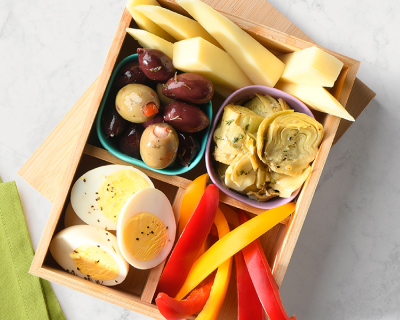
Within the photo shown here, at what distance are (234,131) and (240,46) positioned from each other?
0.82 ft

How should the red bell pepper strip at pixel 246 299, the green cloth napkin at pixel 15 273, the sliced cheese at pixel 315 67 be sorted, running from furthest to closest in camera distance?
the green cloth napkin at pixel 15 273 → the red bell pepper strip at pixel 246 299 → the sliced cheese at pixel 315 67

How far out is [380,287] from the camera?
1.35m

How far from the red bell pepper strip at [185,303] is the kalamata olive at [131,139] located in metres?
0.43

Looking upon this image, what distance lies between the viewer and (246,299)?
98 cm

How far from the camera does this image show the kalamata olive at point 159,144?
886 mm

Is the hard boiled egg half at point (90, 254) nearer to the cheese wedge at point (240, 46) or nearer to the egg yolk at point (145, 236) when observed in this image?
the egg yolk at point (145, 236)

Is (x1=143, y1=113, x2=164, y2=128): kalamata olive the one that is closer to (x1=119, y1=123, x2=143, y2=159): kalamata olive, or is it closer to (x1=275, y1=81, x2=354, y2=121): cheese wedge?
(x1=119, y1=123, x2=143, y2=159): kalamata olive

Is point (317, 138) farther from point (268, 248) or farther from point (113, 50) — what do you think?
point (113, 50)

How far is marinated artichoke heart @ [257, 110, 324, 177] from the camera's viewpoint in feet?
3.01

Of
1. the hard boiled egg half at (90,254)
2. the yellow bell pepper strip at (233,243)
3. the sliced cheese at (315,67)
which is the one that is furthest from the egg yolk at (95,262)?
the sliced cheese at (315,67)

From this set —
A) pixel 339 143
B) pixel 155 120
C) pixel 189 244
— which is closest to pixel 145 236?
pixel 189 244

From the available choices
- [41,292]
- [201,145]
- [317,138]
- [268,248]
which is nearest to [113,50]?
[201,145]

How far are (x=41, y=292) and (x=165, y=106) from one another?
0.98 metres

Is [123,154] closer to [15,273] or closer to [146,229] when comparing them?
[146,229]
